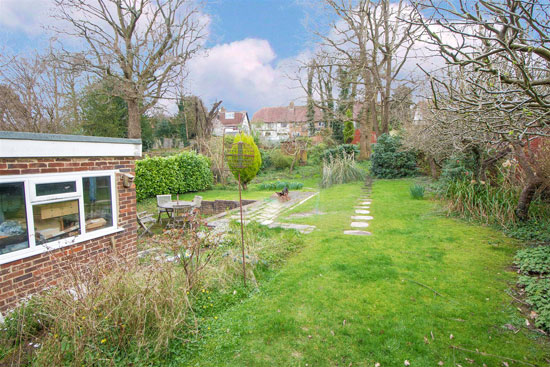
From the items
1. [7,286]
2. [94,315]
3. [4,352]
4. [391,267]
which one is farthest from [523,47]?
[7,286]

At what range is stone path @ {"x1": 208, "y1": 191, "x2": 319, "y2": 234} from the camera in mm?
6574

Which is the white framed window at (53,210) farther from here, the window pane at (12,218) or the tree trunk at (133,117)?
the tree trunk at (133,117)

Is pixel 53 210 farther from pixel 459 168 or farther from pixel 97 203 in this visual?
pixel 459 168

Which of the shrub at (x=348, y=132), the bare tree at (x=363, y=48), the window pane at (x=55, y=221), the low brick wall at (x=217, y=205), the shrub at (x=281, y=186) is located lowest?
the low brick wall at (x=217, y=205)

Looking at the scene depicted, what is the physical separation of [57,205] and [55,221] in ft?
0.74

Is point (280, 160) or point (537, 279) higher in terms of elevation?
point (280, 160)

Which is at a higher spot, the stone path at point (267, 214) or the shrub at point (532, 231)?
the shrub at point (532, 231)

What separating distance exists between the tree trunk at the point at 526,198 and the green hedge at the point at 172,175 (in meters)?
12.4

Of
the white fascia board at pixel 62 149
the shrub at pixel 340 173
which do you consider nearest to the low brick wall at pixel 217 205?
the shrub at pixel 340 173

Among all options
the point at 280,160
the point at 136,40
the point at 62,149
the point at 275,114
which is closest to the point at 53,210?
the point at 62,149

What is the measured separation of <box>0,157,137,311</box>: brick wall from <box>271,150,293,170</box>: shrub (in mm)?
14184

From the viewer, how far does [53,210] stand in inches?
155

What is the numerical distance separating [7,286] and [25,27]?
16821 millimetres

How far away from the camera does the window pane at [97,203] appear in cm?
443
